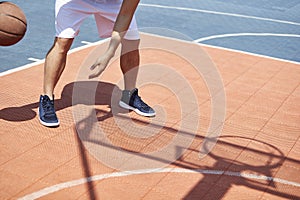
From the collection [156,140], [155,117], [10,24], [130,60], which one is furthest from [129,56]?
[10,24]

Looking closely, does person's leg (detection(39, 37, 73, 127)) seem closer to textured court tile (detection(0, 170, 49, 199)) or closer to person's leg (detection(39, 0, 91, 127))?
person's leg (detection(39, 0, 91, 127))

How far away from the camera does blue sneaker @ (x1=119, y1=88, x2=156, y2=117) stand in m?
5.38

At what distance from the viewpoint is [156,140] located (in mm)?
4855

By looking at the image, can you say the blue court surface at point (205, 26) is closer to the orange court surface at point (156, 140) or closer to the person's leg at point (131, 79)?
the orange court surface at point (156, 140)

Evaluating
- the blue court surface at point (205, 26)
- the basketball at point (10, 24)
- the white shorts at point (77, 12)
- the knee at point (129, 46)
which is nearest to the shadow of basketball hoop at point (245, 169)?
the knee at point (129, 46)

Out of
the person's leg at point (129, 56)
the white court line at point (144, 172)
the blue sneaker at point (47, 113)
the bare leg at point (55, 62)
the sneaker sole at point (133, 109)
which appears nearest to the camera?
the white court line at point (144, 172)

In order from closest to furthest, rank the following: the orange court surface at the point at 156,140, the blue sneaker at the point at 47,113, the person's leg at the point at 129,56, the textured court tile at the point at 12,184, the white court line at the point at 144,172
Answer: the textured court tile at the point at 12,184 → the white court line at the point at 144,172 → the orange court surface at the point at 156,140 → the blue sneaker at the point at 47,113 → the person's leg at the point at 129,56

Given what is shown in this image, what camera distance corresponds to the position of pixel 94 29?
9.28 m

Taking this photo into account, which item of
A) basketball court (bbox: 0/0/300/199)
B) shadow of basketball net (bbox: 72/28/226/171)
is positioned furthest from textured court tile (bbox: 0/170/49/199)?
shadow of basketball net (bbox: 72/28/226/171)

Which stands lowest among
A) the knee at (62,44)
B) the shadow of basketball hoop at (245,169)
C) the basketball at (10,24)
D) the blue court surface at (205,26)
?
the blue court surface at (205,26)

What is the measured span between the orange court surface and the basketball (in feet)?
2.64

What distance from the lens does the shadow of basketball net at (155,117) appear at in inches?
181

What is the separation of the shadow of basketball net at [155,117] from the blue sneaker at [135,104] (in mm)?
65

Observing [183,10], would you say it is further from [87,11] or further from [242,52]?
[87,11]
